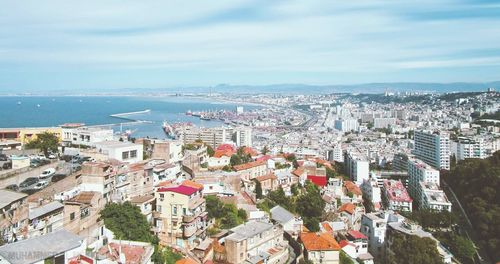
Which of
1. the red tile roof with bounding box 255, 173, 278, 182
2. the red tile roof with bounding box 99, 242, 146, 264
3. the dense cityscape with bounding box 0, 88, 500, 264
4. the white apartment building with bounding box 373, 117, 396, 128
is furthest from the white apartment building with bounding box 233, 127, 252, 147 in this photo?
the white apartment building with bounding box 373, 117, 396, 128

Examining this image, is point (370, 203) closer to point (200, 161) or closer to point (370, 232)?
point (370, 232)

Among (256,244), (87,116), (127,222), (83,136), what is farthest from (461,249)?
(87,116)

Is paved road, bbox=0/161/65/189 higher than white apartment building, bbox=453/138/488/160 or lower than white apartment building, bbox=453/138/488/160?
higher

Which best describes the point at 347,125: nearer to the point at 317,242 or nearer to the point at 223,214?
the point at 317,242

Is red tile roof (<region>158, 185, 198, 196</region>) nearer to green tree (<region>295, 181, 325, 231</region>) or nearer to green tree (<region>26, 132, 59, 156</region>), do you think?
green tree (<region>295, 181, 325, 231</region>)

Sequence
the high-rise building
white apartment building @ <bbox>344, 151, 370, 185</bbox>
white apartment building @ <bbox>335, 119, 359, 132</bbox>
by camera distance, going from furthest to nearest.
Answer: white apartment building @ <bbox>335, 119, 359, 132</bbox> < the high-rise building < white apartment building @ <bbox>344, 151, 370, 185</bbox>

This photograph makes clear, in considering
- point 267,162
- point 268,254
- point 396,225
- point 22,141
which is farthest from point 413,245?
point 22,141
